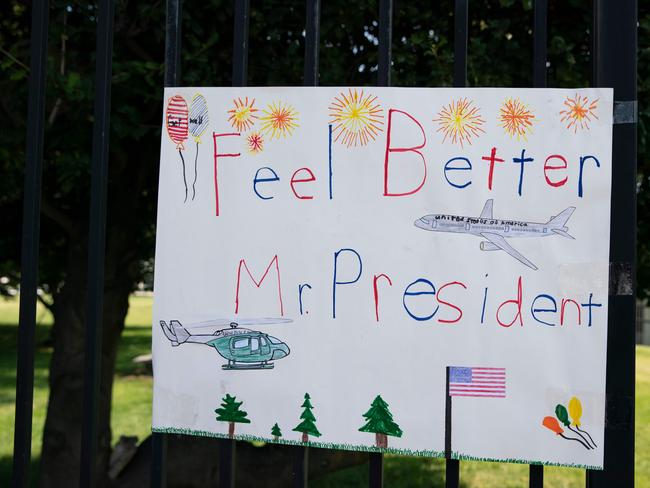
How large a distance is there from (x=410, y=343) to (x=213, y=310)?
0.52m

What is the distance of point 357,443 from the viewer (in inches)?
69.8

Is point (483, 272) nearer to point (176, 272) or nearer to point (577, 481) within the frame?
point (176, 272)

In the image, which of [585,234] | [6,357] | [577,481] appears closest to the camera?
[585,234]

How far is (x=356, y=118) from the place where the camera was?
1781mm

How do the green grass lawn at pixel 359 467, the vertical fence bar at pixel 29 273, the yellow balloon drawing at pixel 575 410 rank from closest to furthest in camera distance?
the yellow balloon drawing at pixel 575 410
the vertical fence bar at pixel 29 273
the green grass lawn at pixel 359 467

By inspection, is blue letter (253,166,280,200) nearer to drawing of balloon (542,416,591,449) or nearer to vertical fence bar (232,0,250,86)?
vertical fence bar (232,0,250,86)

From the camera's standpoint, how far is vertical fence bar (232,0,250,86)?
5.98 ft

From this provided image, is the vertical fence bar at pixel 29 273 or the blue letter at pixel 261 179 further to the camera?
the vertical fence bar at pixel 29 273

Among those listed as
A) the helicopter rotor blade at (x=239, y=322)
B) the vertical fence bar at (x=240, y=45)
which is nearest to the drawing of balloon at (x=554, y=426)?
the helicopter rotor blade at (x=239, y=322)

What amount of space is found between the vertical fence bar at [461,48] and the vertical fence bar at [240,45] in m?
0.55

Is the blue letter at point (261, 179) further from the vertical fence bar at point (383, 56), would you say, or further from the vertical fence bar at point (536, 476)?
the vertical fence bar at point (536, 476)

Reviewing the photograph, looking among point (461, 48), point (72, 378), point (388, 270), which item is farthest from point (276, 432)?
point (72, 378)

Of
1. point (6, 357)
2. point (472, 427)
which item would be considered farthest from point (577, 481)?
point (6, 357)

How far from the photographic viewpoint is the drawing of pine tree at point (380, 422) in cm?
175
